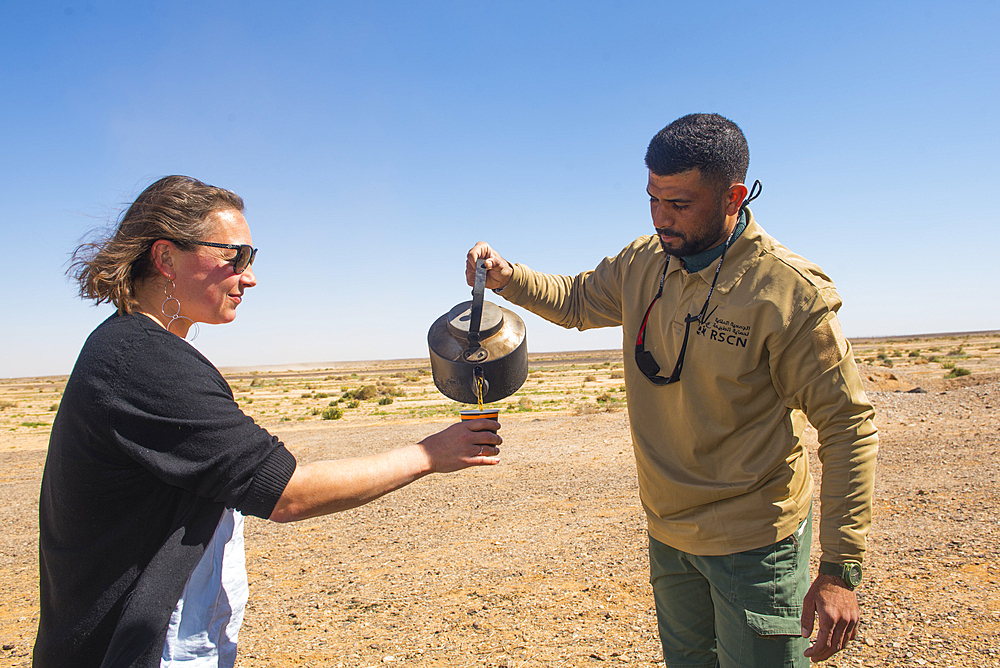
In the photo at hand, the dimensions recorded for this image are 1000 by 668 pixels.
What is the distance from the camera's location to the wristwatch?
6.75 feet

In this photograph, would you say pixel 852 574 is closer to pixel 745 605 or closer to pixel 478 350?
pixel 745 605

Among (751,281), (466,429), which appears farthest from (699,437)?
(466,429)

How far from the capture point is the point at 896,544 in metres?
5.49

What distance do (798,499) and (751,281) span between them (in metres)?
0.86

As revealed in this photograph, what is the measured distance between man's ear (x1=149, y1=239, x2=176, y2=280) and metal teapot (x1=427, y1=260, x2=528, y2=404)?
3.75 feet

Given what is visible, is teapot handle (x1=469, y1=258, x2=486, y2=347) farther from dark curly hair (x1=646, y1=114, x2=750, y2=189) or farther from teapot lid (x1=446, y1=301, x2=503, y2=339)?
dark curly hair (x1=646, y1=114, x2=750, y2=189)

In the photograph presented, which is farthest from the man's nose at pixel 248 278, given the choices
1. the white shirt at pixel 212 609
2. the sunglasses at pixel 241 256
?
the white shirt at pixel 212 609

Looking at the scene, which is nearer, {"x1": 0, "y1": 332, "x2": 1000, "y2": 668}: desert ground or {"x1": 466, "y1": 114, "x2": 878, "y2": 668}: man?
{"x1": 466, "y1": 114, "x2": 878, "y2": 668}: man

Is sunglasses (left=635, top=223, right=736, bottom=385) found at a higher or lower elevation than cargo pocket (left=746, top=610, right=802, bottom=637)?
higher

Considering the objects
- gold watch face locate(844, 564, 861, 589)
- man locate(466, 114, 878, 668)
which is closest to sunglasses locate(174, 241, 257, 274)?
man locate(466, 114, 878, 668)

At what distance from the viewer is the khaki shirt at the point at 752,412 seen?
2.12m

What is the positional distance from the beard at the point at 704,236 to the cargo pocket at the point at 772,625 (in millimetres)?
1388

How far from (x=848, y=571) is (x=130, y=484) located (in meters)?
2.25

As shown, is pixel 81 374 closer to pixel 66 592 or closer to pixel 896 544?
pixel 66 592
